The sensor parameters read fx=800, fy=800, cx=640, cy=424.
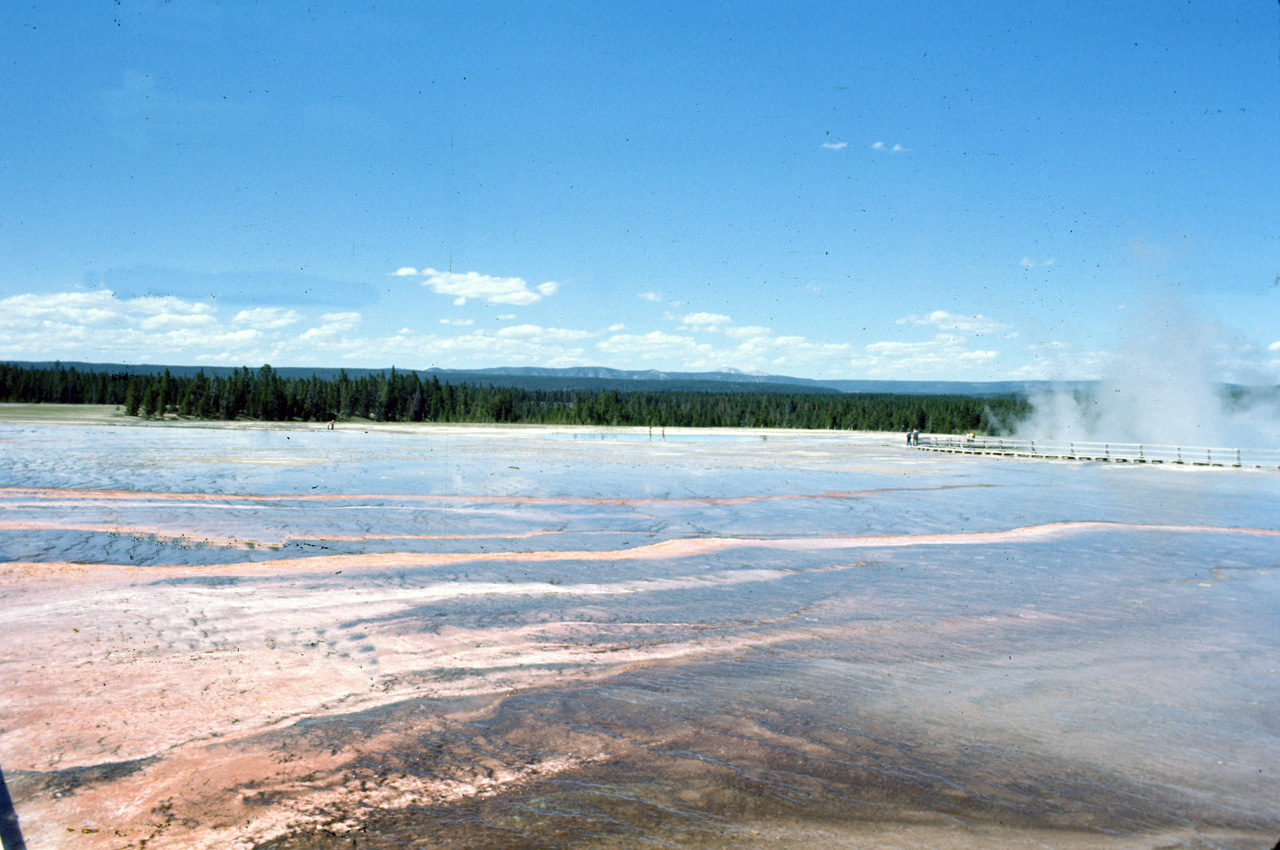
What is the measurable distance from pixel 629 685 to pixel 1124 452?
64290mm

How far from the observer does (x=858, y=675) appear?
8852 mm

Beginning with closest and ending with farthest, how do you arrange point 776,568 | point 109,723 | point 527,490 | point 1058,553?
point 109,723, point 776,568, point 1058,553, point 527,490

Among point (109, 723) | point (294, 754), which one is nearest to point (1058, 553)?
point (294, 754)

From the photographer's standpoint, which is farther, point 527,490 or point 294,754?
point 527,490

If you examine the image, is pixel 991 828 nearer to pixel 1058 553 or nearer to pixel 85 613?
pixel 85 613

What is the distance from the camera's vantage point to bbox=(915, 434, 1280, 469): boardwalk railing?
163 feet

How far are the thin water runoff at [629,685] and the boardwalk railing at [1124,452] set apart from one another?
3583cm

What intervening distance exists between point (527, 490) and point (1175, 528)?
19.6 m

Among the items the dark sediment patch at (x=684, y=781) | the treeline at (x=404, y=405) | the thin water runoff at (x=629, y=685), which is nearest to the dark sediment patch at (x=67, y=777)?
the thin water runoff at (x=629, y=685)

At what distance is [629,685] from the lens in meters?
8.34

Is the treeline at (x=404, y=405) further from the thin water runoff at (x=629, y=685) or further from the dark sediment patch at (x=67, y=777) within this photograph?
the dark sediment patch at (x=67, y=777)

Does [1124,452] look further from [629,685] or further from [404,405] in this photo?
[404,405]

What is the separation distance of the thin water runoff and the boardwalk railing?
35834 millimetres

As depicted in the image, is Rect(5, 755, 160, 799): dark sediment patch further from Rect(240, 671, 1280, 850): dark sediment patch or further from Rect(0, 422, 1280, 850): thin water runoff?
Rect(240, 671, 1280, 850): dark sediment patch
